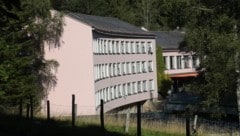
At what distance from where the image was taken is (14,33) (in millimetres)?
49094

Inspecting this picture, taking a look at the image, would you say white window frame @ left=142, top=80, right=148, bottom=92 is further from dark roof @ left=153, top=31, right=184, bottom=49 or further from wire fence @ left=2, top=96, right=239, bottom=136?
wire fence @ left=2, top=96, right=239, bottom=136

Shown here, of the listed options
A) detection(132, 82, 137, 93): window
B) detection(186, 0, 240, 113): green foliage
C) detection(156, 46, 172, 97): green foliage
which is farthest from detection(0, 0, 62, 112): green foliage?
detection(156, 46, 172, 97): green foliage

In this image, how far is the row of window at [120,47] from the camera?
180 feet

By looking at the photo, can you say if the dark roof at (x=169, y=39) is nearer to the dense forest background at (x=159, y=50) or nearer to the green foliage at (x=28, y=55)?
the dense forest background at (x=159, y=50)

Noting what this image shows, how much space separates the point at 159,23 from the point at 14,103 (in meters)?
66.5

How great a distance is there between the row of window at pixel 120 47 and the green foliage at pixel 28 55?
3966 millimetres

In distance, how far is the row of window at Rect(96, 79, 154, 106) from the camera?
182ft

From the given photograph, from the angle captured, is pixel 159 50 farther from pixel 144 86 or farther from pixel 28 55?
pixel 28 55

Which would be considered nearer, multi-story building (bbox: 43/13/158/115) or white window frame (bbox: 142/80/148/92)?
multi-story building (bbox: 43/13/158/115)

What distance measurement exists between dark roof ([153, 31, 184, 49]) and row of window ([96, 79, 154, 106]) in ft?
35.0

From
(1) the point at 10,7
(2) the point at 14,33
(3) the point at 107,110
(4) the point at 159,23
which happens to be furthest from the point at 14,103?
(4) the point at 159,23

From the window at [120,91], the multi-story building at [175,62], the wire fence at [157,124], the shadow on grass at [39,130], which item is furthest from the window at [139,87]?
the shadow on grass at [39,130]

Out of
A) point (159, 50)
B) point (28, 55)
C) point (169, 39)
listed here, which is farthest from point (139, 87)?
point (169, 39)

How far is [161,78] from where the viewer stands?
244 feet
